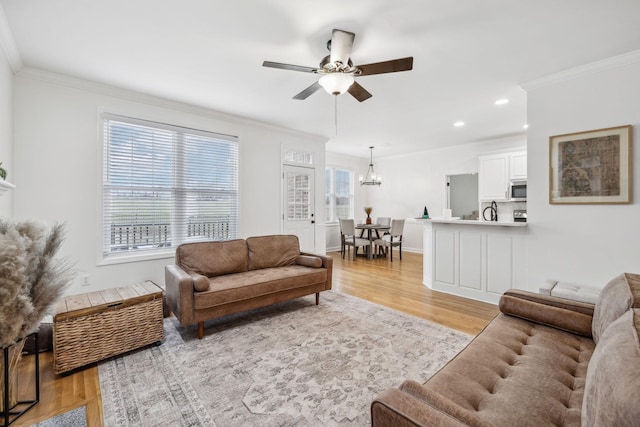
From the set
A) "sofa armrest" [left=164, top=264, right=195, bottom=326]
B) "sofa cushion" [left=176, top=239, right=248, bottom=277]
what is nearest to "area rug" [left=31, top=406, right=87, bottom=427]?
"sofa armrest" [left=164, top=264, right=195, bottom=326]

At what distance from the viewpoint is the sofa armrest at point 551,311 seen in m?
1.69

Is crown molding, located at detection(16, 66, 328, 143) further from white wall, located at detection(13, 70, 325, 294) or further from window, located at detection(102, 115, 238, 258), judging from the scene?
window, located at detection(102, 115, 238, 258)

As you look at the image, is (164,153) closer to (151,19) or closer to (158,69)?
(158,69)

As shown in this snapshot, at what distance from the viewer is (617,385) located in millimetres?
690

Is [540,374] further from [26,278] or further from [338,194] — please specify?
[338,194]

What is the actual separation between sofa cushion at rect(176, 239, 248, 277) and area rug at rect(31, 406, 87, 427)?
1452 mm

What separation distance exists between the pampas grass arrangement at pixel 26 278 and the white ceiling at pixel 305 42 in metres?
1.73

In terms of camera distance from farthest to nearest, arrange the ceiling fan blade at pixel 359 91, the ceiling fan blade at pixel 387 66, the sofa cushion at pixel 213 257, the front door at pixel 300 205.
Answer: the front door at pixel 300 205, the sofa cushion at pixel 213 257, the ceiling fan blade at pixel 359 91, the ceiling fan blade at pixel 387 66

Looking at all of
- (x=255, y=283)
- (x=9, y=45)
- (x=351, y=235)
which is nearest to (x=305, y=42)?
(x=255, y=283)

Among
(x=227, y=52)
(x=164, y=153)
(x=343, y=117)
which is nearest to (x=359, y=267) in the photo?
(x=343, y=117)

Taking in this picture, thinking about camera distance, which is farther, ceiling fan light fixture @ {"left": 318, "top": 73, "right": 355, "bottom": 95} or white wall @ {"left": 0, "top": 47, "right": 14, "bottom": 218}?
white wall @ {"left": 0, "top": 47, "right": 14, "bottom": 218}

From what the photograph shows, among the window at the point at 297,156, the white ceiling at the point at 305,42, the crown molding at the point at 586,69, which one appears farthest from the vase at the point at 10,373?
the crown molding at the point at 586,69

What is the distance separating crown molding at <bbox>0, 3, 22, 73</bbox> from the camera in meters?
2.21

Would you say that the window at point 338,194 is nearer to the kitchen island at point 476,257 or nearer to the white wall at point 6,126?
the kitchen island at point 476,257
